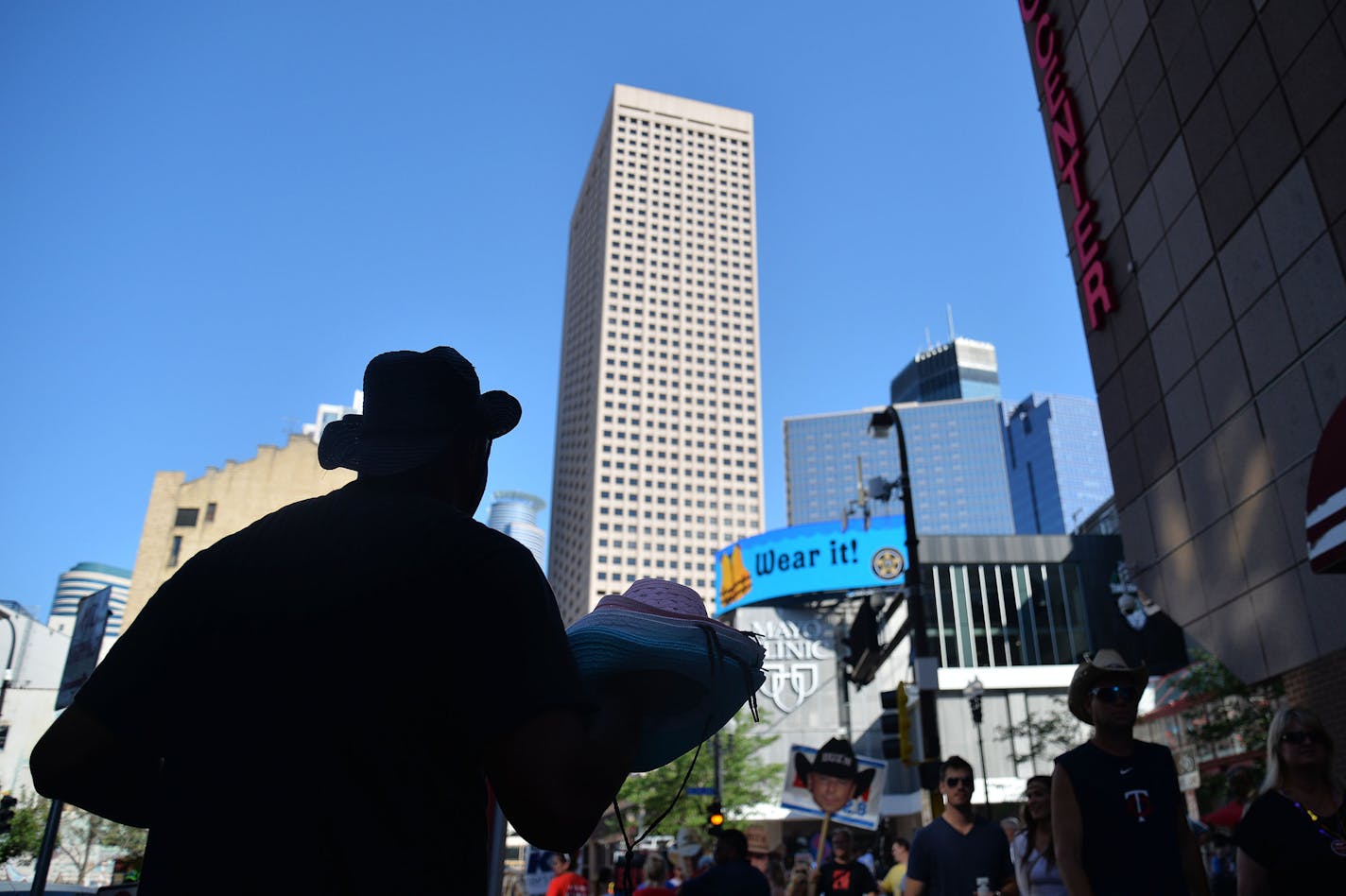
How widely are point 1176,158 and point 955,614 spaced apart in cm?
4891

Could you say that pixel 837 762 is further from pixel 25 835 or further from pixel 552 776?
pixel 25 835

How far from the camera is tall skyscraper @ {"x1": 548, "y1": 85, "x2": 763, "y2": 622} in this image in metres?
146

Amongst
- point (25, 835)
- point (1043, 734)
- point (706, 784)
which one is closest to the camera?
point (25, 835)

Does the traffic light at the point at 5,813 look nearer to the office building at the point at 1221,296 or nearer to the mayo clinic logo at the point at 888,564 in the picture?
the office building at the point at 1221,296

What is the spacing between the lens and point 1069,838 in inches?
169

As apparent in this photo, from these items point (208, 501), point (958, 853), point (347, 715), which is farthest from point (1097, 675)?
point (208, 501)

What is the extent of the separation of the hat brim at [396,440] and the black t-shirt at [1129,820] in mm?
3745

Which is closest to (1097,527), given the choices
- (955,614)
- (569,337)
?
(955,614)

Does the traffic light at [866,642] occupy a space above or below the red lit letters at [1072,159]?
below

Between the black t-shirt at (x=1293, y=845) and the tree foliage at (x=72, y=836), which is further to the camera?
the tree foliage at (x=72, y=836)

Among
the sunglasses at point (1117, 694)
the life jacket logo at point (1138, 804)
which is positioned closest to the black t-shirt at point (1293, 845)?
the life jacket logo at point (1138, 804)

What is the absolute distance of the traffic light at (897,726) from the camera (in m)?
12.9

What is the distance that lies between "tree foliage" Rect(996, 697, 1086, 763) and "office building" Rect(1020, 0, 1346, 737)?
31.0m

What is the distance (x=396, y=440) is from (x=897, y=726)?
43.7 feet
